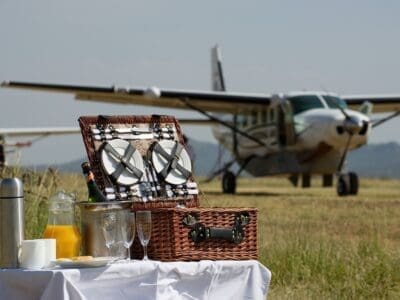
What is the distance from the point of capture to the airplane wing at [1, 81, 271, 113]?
3170cm

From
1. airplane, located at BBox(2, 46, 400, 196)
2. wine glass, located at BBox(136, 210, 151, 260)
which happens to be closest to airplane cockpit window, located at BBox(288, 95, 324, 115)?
airplane, located at BBox(2, 46, 400, 196)

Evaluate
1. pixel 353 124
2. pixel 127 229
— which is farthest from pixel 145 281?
pixel 353 124

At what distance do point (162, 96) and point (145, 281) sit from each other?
26.9m

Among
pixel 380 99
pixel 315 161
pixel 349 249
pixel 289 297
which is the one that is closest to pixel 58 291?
pixel 289 297

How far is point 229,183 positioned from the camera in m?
33.2

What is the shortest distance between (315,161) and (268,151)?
1468mm

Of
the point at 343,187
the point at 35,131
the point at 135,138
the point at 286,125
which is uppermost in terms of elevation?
the point at 135,138

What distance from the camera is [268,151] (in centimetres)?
3269

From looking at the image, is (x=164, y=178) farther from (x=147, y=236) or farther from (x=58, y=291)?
(x=58, y=291)

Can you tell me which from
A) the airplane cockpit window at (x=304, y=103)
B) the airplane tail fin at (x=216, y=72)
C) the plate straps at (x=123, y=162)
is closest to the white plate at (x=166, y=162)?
the plate straps at (x=123, y=162)

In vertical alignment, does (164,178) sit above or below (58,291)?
above

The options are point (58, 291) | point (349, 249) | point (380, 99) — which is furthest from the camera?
point (380, 99)

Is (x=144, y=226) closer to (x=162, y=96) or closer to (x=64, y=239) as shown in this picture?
(x=64, y=239)

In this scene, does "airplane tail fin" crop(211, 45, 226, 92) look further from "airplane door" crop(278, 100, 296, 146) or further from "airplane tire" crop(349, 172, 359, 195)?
"airplane tire" crop(349, 172, 359, 195)
